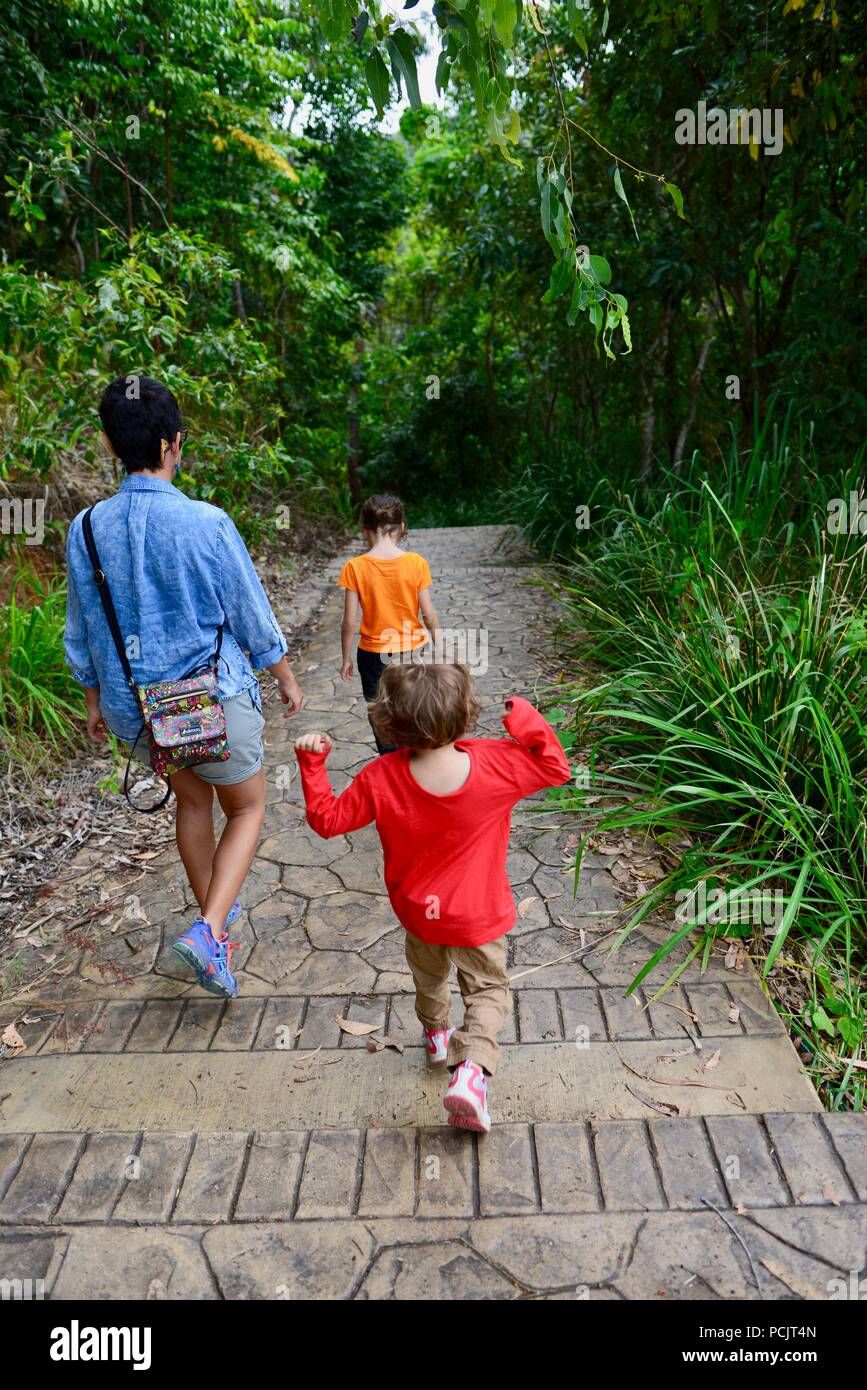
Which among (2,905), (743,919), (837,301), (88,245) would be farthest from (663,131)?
(2,905)

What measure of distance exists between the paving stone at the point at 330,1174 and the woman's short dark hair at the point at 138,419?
70.4 inches

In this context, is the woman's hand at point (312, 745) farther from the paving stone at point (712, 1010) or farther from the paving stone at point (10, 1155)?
the paving stone at point (712, 1010)

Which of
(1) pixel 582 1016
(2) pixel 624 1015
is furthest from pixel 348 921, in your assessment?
(2) pixel 624 1015

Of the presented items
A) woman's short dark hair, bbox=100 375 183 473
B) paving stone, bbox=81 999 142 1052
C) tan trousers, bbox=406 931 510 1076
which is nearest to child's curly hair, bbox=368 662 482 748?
tan trousers, bbox=406 931 510 1076

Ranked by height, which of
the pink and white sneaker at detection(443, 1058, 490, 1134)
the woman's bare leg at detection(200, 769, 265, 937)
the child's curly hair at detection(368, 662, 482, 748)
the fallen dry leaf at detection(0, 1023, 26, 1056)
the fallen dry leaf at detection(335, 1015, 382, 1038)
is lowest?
the fallen dry leaf at detection(335, 1015, 382, 1038)

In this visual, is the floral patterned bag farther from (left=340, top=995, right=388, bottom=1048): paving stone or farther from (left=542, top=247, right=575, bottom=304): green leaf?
(left=542, top=247, right=575, bottom=304): green leaf

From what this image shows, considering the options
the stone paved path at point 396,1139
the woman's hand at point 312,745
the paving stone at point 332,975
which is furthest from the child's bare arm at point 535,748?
the paving stone at point 332,975

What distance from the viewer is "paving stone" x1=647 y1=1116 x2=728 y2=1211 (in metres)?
1.92

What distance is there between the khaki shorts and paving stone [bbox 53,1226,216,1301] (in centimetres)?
113

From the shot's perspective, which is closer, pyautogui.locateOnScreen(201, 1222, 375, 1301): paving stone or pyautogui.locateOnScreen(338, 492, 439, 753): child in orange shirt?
pyautogui.locateOnScreen(201, 1222, 375, 1301): paving stone

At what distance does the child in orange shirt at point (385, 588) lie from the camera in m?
3.36

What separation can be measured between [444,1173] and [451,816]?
842 millimetres

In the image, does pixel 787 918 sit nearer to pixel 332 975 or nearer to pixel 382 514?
pixel 332 975
